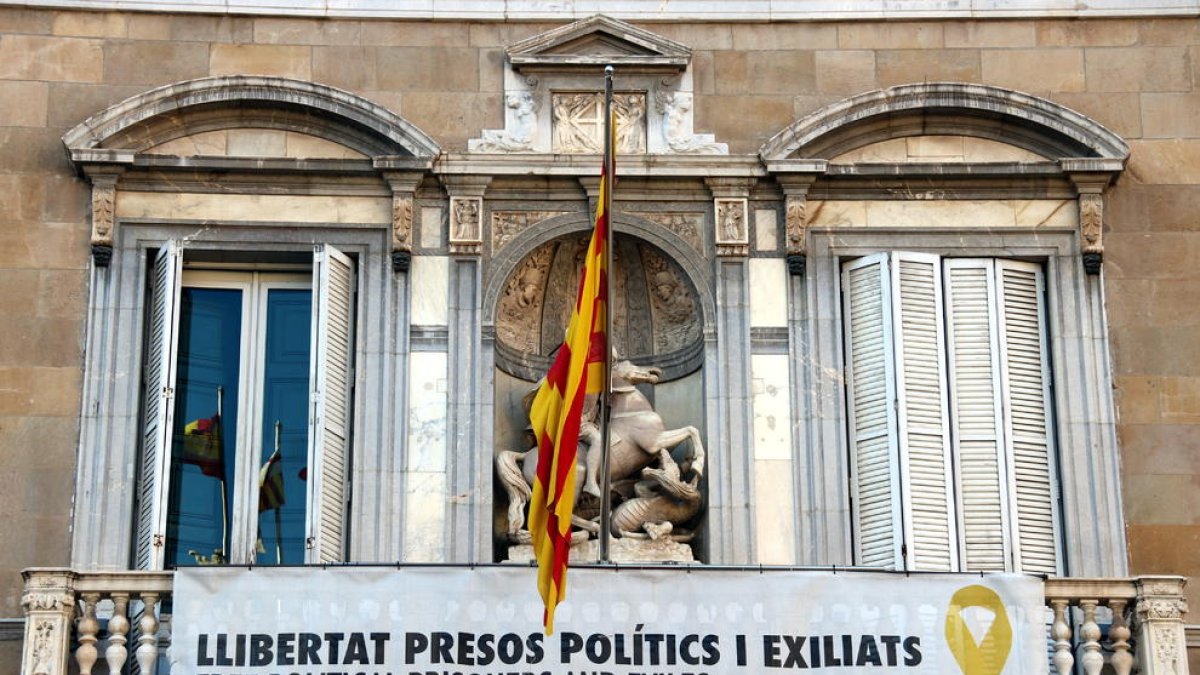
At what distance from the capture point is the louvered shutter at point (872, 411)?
66.3 ft

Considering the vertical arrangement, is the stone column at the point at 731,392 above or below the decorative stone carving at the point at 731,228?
below

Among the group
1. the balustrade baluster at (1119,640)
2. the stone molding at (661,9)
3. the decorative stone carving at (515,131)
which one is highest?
the stone molding at (661,9)

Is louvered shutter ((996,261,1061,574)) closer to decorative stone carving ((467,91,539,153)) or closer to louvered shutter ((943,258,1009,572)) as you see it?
louvered shutter ((943,258,1009,572))

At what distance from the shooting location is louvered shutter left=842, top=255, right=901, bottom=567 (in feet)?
66.3

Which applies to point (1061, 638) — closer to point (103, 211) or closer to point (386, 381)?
point (386, 381)

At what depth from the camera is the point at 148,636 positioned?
18656 mm

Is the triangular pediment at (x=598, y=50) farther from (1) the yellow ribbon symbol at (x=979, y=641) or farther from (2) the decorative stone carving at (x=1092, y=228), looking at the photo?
(1) the yellow ribbon symbol at (x=979, y=641)

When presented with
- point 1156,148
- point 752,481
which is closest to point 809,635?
point 752,481

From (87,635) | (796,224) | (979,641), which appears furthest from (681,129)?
(87,635)

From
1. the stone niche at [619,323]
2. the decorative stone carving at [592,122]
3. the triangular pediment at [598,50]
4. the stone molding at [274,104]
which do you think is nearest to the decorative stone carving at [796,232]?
the stone niche at [619,323]

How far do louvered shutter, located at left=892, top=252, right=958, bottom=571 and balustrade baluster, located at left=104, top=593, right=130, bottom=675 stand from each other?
5.83 metres

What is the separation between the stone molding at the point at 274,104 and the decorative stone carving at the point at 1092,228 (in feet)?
17.0

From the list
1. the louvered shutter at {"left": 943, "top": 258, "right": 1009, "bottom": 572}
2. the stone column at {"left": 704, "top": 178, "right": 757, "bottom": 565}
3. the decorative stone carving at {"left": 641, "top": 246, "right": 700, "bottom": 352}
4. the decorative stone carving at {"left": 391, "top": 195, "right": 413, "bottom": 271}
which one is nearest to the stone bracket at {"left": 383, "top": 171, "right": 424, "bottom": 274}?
the decorative stone carving at {"left": 391, "top": 195, "right": 413, "bottom": 271}

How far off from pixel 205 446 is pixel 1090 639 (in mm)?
6904
